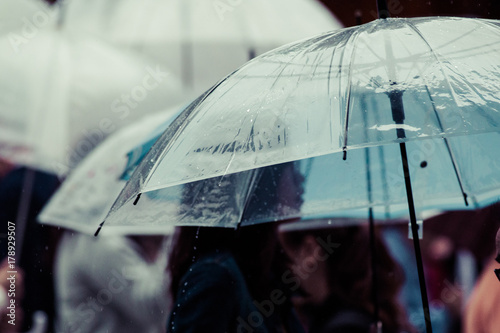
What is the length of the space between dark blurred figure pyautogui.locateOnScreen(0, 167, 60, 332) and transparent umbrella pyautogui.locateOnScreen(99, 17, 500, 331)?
1243mm

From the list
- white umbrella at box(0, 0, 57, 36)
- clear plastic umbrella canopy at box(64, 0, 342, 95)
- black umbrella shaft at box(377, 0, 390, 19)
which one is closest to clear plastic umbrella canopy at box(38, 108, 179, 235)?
clear plastic umbrella canopy at box(64, 0, 342, 95)

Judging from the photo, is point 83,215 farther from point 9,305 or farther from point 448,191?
point 448,191

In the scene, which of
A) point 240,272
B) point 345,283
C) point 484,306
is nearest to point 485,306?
point 484,306

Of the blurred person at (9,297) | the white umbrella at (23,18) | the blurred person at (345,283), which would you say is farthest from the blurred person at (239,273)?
the white umbrella at (23,18)

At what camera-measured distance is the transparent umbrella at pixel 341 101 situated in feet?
4.98

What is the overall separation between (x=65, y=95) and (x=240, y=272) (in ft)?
4.33

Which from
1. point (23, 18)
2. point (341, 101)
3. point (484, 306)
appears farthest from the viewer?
point (484, 306)

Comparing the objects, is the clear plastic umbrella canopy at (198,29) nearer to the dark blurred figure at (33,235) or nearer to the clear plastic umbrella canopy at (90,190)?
the clear plastic umbrella canopy at (90,190)

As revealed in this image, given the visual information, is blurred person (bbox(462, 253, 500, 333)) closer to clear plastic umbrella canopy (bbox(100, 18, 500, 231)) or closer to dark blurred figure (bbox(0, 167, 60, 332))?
clear plastic umbrella canopy (bbox(100, 18, 500, 231))

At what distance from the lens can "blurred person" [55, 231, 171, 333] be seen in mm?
2977

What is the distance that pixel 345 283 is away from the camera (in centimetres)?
349

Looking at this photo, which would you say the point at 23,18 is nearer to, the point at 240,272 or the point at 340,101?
the point at 240,272

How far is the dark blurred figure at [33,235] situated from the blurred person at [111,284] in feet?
0.19

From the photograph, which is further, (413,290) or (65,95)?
(413,290)
